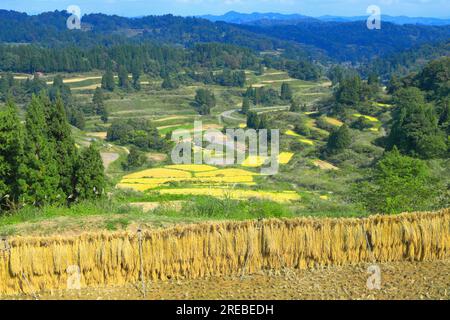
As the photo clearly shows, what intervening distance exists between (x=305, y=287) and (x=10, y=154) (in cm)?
1142

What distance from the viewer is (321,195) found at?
27.1 m

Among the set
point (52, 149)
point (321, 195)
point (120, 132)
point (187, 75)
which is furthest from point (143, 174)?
point (187, 75)

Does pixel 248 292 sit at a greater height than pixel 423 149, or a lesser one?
greater

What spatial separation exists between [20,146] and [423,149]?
29.3m

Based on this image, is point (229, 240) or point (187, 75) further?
point (187, 75)

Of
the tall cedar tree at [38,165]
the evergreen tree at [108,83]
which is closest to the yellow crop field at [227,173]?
the tall cedar tree at [38,165]

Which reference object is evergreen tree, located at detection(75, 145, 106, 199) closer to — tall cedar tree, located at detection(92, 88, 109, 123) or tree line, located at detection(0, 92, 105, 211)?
tree line, located at detection(0, 92, 105, 211)

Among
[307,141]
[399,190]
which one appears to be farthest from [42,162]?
[307,141]

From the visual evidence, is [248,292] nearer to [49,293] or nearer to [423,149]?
[49,293]

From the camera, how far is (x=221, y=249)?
9.36 metres

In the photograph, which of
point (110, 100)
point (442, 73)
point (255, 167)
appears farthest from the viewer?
point (110, 100)

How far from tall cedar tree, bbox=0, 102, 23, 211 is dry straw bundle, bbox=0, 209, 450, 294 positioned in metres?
8.02

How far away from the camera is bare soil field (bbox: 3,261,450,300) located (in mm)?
8586

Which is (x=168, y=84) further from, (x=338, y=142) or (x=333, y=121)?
(x=338, y=142)
